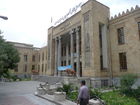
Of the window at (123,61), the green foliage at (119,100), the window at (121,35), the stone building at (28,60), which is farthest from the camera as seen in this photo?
the stone building at (28,60)

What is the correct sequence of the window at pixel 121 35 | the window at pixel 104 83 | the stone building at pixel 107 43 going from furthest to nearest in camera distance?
the window at pixel 121 35
the window at pixel 104 83
the stone building at pixel 107 43

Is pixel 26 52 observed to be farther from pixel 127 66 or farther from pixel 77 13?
pixel 127 66

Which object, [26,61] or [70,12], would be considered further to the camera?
[26,61]

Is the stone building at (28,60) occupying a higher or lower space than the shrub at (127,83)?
higher

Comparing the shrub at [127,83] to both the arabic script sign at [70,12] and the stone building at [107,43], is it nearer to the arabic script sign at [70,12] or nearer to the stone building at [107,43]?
the stone building at [107,43]

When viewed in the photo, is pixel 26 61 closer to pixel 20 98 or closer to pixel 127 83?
pixel 20 98

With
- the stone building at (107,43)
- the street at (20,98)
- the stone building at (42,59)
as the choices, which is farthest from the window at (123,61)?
the stone building at (42,59)

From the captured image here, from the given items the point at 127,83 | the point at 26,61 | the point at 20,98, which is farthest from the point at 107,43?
the point at 26,61

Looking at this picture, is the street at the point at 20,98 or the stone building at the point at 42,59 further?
the stone building at the point at 42,59

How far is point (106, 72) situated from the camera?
63.8 ft

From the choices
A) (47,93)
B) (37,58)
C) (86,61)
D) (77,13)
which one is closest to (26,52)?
(37,58)

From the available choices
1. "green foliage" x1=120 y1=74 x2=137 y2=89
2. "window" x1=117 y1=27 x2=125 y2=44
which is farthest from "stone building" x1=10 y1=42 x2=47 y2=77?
"green foliage" x1=120 y1=74 x2=137 y2=89

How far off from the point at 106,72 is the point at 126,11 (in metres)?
8.42

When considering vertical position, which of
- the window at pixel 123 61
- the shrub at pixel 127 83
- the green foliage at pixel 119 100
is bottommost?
the green foliage at pixel 119 100
